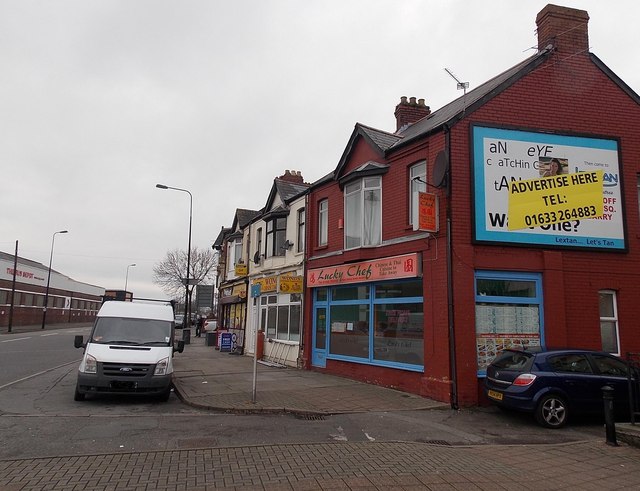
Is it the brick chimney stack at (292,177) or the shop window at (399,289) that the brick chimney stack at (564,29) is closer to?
the shop window at (399,289)

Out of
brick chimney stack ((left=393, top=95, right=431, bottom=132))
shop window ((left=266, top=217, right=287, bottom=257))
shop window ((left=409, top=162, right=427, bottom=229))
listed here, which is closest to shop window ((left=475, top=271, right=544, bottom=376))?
shop window ((left=409, top=162, right=427, bottom=229))

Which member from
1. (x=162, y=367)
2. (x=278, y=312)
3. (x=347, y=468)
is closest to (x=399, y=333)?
(x=162, y=367)

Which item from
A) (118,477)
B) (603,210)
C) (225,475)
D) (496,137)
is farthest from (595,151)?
(118,477)

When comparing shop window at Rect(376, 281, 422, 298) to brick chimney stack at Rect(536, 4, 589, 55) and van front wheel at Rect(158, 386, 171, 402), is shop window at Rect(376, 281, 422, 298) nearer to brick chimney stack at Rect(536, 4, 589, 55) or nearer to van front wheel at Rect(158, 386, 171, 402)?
van front wheel at Rect(158, 386, 171, 402)

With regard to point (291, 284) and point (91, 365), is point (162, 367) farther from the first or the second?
point (291, 284)

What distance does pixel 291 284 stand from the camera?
17.6 meters

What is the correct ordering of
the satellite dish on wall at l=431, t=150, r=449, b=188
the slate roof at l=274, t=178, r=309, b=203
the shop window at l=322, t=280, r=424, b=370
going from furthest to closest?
1. the slate roof at l=274, t=178, r=309, b=203
2. the shop window at l=322, t=280, r=424, b=370
3. the satellite dish on wall at l=431, t=150, r=449, b=188

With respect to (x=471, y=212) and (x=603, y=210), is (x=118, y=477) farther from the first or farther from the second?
(x=603, y=210)

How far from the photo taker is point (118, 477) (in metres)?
5.58

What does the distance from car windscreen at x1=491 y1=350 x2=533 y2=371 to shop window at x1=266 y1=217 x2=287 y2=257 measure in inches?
457

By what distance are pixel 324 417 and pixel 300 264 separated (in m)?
9.08

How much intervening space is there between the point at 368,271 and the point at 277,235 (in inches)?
302

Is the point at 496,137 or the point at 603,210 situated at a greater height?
the point at 496,137

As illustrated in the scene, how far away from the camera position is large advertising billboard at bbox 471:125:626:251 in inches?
432
